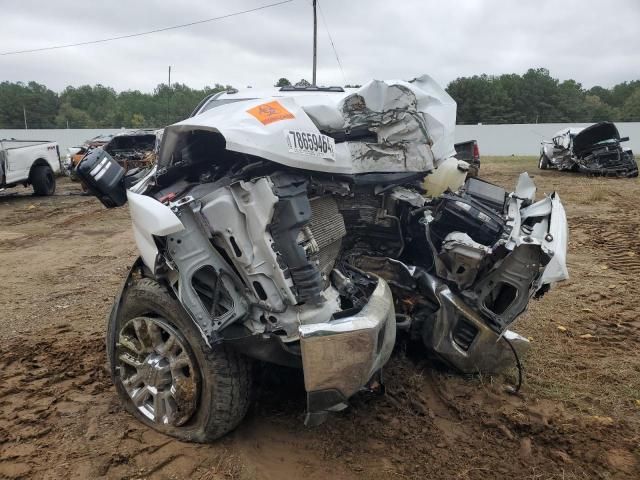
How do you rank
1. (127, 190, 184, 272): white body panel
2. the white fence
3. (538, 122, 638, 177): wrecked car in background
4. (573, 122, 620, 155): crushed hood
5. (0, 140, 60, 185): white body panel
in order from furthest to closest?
the white fence → (538, 122, 638, 177): wrecked car in background → (573, 122, 620, 155): crushed hood → (0, 140, 60, 185): white body panel → (127, 190, 184, 272): white body panel

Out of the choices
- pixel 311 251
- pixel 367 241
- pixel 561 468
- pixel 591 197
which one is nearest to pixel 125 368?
pixel 311 251

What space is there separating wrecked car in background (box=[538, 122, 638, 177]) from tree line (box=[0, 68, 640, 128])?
4115 centimetres

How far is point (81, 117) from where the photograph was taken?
205 feet

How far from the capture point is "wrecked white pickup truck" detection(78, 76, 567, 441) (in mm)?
2547

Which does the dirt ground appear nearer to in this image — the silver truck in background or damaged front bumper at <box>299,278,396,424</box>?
damaged front bumper at <box>299,278,396,424</box>

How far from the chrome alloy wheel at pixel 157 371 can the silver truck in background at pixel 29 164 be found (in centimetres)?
1083

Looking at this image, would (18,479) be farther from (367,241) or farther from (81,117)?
(81,117)

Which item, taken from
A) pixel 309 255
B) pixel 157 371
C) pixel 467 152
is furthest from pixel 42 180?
pixel 309 255

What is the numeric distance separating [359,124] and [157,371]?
181 centimetres

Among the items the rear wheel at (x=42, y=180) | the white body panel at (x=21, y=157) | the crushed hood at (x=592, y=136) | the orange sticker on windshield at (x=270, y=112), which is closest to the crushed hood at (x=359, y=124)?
the orange sticker on windshield at (x=270, y=112)

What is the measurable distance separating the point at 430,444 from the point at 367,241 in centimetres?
133

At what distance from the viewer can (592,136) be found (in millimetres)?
15648

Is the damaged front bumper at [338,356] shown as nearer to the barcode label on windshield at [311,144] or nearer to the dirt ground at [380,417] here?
the dirt ground at [380,417]

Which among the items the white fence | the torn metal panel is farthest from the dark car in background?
the white fence
